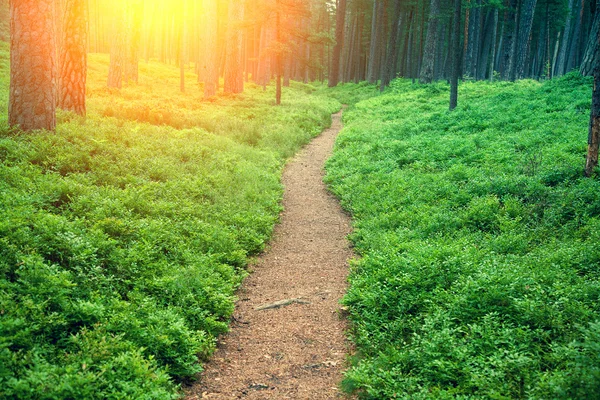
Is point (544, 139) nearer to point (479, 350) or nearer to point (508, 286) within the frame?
point (508, 286)

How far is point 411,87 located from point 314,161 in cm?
1810

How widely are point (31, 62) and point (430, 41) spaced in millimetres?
27454

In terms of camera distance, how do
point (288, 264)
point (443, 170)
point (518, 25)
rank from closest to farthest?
1. point (288, 264)
2. point (443, 170)
3. point (518, 25)

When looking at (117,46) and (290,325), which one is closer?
(290,325)

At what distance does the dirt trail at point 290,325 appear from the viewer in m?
5.04

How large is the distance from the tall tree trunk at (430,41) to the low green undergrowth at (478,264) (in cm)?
1619

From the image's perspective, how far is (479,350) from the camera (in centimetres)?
478

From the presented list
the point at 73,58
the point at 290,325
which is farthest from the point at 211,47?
the point at 290,325

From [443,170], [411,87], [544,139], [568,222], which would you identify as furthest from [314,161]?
[411,87]

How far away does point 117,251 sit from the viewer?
632 cm

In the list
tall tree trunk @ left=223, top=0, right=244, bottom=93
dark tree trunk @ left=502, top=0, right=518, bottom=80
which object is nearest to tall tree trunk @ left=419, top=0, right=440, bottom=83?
dark tree trunk @ left=502, top=0, right=518, bottom=80

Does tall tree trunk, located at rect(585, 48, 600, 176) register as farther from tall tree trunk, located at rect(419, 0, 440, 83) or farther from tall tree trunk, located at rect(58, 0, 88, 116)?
tall tree trunk, located at rect(419, 0, 440, 83)

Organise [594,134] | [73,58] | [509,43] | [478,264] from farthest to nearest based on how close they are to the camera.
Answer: [509,43], [73,58], [594,134], [478,264]

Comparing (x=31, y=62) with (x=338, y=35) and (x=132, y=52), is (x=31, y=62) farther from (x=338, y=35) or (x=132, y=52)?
(x=338, y=35)
